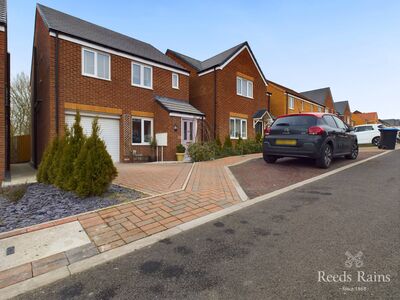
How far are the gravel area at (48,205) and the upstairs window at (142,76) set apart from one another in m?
8.81

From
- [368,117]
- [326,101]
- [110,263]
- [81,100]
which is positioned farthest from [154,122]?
[368,117]

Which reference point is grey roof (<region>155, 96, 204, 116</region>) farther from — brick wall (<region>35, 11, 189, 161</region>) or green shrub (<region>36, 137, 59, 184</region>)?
green shrub (<region>36, 137, 59, 184</region>)

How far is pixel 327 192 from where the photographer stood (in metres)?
4.89

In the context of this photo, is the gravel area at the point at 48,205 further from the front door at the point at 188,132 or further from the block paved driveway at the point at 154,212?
the front door at the point at 188,132

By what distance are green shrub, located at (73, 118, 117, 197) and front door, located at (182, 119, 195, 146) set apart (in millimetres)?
9013

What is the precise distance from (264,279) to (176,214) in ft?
6.55

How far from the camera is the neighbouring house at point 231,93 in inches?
644

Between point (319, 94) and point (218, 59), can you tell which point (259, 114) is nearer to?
point (218, 59)

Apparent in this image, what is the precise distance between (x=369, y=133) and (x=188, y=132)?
14.4 meters

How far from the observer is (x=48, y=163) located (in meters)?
6.42

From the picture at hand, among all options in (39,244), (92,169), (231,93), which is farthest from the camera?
(231,93)

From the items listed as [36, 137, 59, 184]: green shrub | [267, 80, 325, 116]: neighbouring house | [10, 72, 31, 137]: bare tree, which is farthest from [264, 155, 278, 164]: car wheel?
[10, 72, 31, 137]: bare tree

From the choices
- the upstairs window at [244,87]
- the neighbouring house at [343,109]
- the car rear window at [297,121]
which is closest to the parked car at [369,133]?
the upstairs window at [244,87]

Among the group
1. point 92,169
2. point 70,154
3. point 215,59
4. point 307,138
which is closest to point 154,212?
point 92,169
